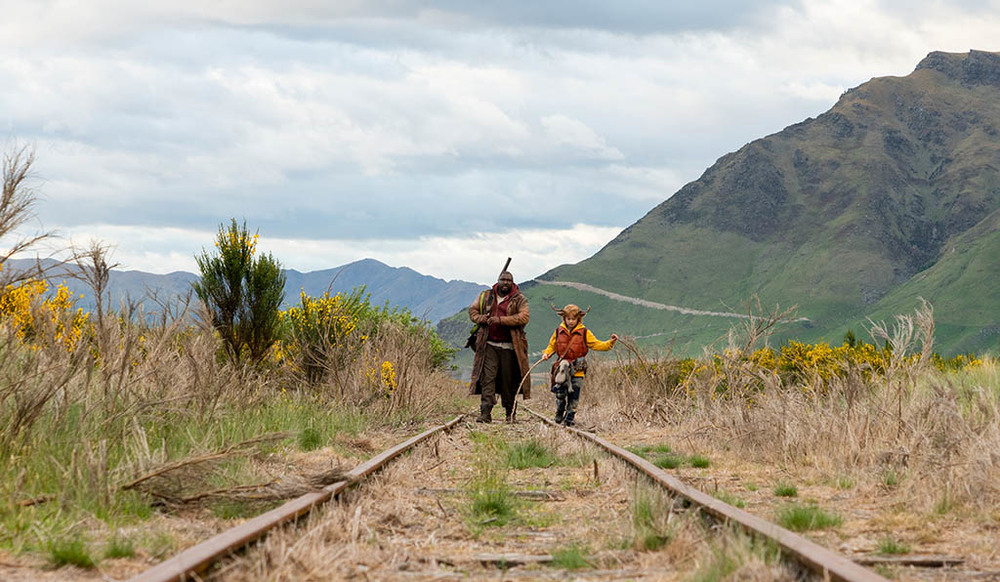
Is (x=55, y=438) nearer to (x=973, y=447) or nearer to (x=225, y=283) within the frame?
(x=973, y=447)

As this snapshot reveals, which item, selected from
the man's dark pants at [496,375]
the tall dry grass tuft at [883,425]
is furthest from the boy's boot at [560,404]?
the tall dry grass tuft at [883,425]

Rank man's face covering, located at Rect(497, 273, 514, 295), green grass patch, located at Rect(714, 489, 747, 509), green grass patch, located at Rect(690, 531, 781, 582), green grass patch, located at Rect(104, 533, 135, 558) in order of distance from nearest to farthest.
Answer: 1. green grass patch, located at Rect(690, 531, 781, 582)
2. green grass patch, located at Rect(104, 533, 135, 558)
3. green grass patch, located at Rect(714, 489, 747, 509)
4. man's face covering, located at Rect(497, 273, 514, 295)

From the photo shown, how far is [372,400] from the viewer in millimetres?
13344

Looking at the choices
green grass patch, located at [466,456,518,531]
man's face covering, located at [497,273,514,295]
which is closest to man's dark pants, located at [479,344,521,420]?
man's face covering, located at [497,273,514,295]

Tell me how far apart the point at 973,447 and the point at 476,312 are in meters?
9.38

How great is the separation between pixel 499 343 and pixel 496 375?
0.52 metres

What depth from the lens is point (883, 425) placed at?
7633 mm

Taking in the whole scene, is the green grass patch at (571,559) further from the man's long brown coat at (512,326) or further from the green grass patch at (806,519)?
the man's long brown coat at (512,326)

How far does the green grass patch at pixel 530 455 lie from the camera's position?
8.52m

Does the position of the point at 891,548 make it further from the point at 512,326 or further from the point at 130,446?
the point at 512,326

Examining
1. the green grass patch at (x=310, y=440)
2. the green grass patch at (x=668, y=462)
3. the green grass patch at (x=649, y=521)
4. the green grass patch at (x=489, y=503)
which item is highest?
the green grass patch at (x=649, y=521)

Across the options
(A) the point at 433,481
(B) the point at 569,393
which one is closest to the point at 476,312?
(B) the point at 569,393

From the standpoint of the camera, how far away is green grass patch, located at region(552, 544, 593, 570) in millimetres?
3982

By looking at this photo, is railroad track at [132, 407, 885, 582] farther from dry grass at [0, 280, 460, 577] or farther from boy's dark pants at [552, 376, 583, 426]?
boy's dark pants at [552, 376, 583, 426]
